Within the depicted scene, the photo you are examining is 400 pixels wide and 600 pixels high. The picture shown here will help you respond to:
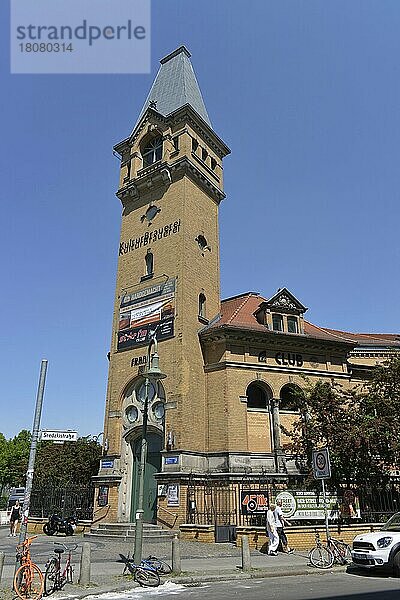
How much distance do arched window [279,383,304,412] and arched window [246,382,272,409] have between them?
831mm

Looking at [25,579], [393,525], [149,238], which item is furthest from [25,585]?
[149,238]

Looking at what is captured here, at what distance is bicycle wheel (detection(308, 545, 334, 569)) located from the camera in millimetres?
14486

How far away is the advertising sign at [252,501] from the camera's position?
22047 millimetres

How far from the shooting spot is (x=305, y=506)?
19.0 m

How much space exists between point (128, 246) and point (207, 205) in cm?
593

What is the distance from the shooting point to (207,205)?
3278 cm

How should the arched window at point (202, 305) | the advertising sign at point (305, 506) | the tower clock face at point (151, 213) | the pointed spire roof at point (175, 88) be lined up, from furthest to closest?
1. the pointed spire roof at point (175, 88)
2. the tower clock face at point (151, 213)
3. the arched window at point (202, 305)
4. the advertising sign at point (305, 506)

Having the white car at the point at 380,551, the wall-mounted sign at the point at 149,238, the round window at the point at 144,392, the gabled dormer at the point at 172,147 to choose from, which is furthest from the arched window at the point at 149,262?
the white car at the point at 380,551

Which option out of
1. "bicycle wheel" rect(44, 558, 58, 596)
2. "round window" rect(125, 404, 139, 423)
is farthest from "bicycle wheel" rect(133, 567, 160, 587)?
"round window" rect(125, 404, 139, 423)

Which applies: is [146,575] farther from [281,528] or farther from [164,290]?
[164,290]

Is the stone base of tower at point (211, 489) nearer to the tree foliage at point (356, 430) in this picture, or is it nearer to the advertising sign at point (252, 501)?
the advertising sign at point (252, 501)

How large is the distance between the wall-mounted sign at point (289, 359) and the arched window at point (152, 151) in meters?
15.6

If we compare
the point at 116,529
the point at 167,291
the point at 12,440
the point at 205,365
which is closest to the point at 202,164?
the point at 167,291

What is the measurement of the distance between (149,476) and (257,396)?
7.17 metres
